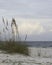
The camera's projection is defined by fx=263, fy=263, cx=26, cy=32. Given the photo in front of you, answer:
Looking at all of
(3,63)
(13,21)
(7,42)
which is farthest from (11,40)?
(3,63)

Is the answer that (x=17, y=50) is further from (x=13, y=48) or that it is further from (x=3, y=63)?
(x=3, y=63)

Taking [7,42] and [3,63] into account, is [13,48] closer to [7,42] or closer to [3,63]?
[7,42]

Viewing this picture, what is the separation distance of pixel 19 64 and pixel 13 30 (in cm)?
339

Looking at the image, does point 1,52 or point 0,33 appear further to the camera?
point 0,33

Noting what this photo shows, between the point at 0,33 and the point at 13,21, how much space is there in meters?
1.22

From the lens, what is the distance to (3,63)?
7801 millimetres

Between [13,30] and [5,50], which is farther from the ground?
[13,30]

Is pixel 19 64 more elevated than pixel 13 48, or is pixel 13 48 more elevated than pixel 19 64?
pixel 19 64

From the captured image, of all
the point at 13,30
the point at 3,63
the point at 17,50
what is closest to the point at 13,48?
the point at 17,50

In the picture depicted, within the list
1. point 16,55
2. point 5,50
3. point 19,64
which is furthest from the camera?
point 5,50

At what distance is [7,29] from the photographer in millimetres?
10781

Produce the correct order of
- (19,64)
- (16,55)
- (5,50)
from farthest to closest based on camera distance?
1. (5,50)
2. (16,55)
3. (19,64)

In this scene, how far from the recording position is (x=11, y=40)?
10789 mm

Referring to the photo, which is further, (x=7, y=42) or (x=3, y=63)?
(x=7, y=42)
